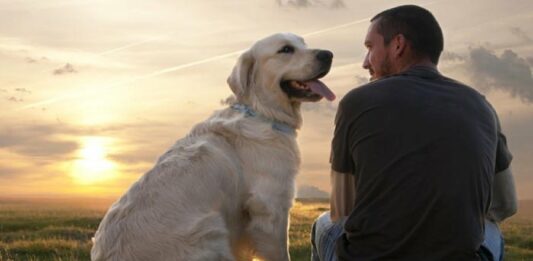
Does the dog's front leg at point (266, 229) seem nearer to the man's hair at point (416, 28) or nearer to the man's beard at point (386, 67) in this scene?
the man's beard at point (386, 67)

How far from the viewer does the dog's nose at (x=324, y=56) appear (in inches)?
235

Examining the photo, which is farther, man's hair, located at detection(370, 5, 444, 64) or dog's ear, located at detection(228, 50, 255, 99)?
dog's ear, located at detection(228, 50, 255, 99)

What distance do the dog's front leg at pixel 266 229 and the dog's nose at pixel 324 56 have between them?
4.47ft

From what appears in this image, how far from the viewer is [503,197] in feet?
15.8

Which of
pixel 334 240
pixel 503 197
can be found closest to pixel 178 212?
pixel 334 240

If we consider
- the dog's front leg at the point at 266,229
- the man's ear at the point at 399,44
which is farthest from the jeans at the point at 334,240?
the man's ear at the point at 399,44

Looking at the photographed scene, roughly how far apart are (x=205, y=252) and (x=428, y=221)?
1586 mm

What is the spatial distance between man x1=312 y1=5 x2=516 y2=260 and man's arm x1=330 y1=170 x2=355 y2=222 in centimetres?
2

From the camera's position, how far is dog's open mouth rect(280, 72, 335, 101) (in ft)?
19.7

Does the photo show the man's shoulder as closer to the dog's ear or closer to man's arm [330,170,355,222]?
man's arm [330,170,355,222]

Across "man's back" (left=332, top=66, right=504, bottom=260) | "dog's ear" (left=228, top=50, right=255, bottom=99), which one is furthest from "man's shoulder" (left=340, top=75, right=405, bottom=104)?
"dog's ear" (left=228, top=50, right=255, bottom=99)

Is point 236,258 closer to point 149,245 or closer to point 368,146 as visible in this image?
point 149,245

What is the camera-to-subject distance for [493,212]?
4.86 m

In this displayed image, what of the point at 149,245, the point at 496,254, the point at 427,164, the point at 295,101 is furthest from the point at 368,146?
the point at 295,101
